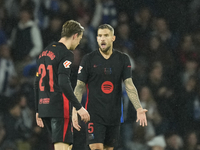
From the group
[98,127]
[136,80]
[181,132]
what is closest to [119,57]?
[98,127]

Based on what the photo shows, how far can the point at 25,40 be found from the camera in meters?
5.94

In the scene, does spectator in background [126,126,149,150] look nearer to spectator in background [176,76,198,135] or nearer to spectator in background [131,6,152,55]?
spectator in background [176,76,198,135]

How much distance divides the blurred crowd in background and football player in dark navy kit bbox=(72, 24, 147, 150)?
170 centimetres

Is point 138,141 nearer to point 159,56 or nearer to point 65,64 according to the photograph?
point 159,56

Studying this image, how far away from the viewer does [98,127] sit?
3941 mm

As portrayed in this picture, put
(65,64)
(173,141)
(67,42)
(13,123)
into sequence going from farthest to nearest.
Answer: (173,141) → (13,123) → (67,42) → (65,64)

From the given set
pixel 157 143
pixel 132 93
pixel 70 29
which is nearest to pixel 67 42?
pixel 70 29

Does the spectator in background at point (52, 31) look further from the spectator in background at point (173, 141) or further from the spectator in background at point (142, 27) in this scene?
the spectator in background at point (173, 141)

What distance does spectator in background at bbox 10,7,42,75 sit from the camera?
5.84 m

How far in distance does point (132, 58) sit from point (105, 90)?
6.93 ft

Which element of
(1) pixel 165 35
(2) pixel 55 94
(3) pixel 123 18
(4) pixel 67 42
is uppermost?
(3) pixel 123 18

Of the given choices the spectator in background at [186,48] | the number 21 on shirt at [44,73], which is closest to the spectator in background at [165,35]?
the spectator in background at [186,48]

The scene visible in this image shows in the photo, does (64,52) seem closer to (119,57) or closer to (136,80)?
(119,57)

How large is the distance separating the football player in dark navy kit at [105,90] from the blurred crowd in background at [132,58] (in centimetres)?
170
